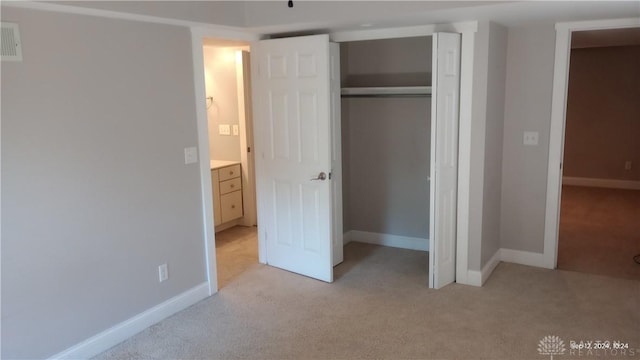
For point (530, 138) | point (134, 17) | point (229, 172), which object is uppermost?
point (134, 17)

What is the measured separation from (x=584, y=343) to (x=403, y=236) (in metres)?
2.18

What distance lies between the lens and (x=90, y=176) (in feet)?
9.93

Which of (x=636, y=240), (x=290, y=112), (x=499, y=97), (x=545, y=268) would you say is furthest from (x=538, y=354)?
(x=636, y=240)

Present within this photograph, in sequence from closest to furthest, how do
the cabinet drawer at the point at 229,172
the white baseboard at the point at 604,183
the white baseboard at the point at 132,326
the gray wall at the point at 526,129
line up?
the white baseboard at the point at 132,326
the gray wall at the point at 526,129
the cabinet drawer at the point at 229,172
the white baseboard at the point at 604,183

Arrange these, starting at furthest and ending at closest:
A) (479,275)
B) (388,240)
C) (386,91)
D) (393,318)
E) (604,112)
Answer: (604,112), (388,240), (386,91), (479,275), (393,318)

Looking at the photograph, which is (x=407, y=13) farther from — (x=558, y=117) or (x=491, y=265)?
(x=491, y=265)

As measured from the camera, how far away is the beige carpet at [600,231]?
4.47 metres

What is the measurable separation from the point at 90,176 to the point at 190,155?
0.81 meters

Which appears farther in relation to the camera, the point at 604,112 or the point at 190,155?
the point at 604,112

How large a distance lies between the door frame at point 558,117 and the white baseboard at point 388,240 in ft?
3.73

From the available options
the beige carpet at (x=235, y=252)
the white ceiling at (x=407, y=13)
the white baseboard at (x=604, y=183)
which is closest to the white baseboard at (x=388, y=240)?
the beige carpet at (x=235, y=252)

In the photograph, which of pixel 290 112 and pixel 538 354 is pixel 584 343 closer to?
pixel 538 354

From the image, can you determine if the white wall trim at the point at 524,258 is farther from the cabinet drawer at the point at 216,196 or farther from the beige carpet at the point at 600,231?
the cabinet drawer at the point at 216,196

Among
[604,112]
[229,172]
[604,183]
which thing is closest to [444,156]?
[229,172]
